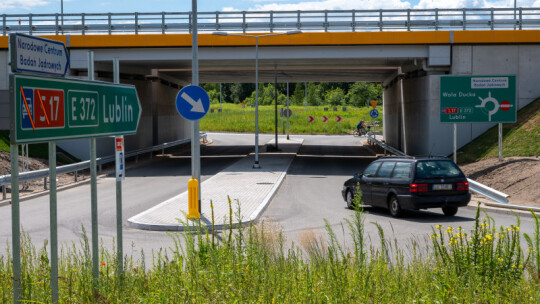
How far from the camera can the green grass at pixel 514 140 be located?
84.1ft

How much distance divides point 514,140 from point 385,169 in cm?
1196

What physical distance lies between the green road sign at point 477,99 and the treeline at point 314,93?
8884 centimetres

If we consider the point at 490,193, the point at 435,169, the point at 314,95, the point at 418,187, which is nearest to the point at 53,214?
the point at 418,187

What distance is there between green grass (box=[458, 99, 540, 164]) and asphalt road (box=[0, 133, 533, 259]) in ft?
17.2

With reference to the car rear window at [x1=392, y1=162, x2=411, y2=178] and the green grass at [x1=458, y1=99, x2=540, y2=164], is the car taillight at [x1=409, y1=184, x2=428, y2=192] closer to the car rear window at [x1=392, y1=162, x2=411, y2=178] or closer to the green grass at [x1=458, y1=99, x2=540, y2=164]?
the car rear window at [x1=392, y1=162, x2=411, y2=178]


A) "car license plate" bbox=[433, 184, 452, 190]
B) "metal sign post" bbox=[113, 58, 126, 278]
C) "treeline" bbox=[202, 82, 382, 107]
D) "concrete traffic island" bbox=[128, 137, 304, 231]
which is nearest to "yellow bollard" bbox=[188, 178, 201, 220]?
"concrete traffic island" bbox=[128, 137, 304, 231]

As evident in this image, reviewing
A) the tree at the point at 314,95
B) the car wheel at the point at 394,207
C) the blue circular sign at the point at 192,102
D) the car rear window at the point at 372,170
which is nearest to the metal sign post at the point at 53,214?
the blue circular sign at the point at 192,102

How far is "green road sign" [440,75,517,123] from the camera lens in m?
24.4

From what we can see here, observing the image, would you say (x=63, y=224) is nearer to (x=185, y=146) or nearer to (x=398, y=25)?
(x=398, y=25)

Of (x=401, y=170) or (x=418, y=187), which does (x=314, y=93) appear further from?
(x=418, y=187)

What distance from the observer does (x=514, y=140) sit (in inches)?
1060

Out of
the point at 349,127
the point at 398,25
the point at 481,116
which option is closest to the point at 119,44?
the point at 398,25

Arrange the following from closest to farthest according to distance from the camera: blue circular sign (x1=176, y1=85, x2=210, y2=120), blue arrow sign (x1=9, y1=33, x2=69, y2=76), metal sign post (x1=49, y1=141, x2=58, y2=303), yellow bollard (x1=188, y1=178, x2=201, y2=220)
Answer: blue arrow sign (x1=9, y1=33, x2=69, y2=76) → metal sign post (x1=49, y1=141, x2=58, y2=303) → blue circular sign (x1=176, y1=85, x2=210, y2=120) → yellow bollard (x1=188, y1=178, x2=201, y2=220)

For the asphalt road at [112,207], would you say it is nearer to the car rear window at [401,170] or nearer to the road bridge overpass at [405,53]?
the road bridge overpass at [405,53]
